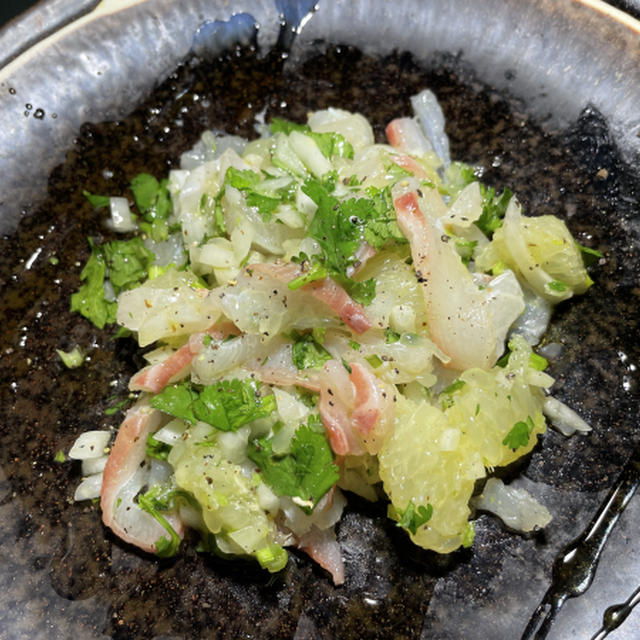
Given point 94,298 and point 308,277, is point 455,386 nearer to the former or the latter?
point 308,277

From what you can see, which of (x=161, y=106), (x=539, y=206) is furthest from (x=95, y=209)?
(x=539, y=206)

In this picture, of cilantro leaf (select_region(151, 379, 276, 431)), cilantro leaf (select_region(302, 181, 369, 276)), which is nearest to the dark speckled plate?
cilantro leaf (select_region(151, 379, 276, 431))

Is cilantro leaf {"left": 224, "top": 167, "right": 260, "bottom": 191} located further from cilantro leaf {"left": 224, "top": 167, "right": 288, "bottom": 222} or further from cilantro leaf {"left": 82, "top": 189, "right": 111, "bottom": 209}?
cilantro leaf {"left": 82, "top": 189, "right": 111, "bottom": 209}

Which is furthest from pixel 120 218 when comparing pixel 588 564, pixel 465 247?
pixel 588 564

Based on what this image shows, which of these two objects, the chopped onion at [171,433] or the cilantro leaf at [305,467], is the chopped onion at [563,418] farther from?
the chopped onion at [171,433]

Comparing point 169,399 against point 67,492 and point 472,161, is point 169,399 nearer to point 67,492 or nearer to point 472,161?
point 67,492

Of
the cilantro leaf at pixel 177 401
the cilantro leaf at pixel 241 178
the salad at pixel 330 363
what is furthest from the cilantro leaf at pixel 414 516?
the cilantro leaf at pixel 241 178
